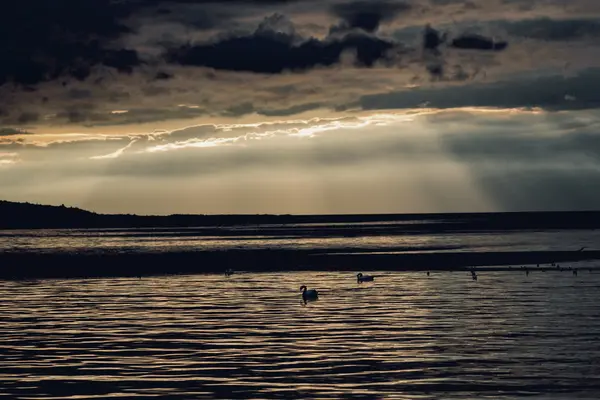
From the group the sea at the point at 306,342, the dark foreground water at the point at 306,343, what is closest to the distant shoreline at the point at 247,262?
the sea at the point at 306,342

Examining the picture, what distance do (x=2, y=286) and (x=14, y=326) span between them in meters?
25.7

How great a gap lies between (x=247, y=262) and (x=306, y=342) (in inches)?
2345

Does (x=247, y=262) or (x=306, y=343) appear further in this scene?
(x=247, y=262)

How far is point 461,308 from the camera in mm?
51312

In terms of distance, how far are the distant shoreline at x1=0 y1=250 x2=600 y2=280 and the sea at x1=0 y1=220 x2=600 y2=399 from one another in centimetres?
1942

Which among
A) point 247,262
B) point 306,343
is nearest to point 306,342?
point 306,343

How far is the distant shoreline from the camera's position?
8588 cm

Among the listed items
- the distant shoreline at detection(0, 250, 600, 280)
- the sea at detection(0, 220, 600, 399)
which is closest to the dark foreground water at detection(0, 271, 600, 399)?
the sea at detection(0, 220, 600, 399)

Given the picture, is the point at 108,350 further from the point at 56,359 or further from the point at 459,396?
the point at 459,396

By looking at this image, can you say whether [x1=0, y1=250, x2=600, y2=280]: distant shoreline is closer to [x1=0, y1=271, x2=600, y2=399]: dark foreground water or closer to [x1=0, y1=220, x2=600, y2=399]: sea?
[x1=0, y1=220, x2=600, y2=399]: sea

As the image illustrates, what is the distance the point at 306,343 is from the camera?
3906cm

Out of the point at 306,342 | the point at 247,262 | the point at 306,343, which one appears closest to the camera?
the point at 306,343

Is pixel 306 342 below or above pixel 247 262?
below

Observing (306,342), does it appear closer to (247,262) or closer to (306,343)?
(306,343)
